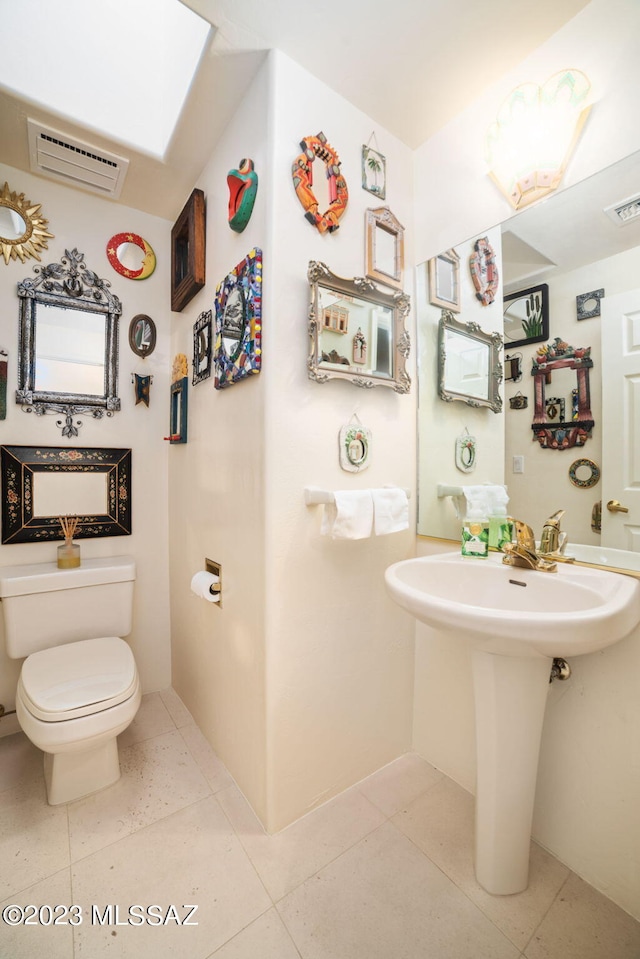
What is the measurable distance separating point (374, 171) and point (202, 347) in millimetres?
929

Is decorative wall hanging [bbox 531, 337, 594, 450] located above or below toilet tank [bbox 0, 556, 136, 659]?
above

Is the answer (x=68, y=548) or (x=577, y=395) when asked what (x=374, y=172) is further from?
(x=68, y=548)

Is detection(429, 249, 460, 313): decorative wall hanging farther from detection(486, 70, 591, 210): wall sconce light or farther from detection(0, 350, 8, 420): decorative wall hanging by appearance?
detection(0, 350, 8, 420): decorative wall hanging

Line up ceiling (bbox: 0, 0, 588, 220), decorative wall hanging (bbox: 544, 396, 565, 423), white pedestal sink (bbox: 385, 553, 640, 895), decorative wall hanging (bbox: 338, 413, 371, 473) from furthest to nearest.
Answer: decorative wall hanging (bbox: 338, 413, 371, 473)
decorative wall hanging (bbox: 544, 396, 565, 423)
ceiling (bbox: 0, 0, 588, 220)
white pedestal sink (bbox: 385, 553, 640, 895)

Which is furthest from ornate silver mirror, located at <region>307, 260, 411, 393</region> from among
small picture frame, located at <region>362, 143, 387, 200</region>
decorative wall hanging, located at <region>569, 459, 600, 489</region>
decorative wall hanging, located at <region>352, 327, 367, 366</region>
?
decorative wall hanging, located at <region>569, 459, 600, 489</region>

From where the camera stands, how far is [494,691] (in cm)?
104

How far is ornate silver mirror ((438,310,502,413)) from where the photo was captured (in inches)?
54.1

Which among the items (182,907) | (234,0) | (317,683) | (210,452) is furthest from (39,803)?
(234,0)

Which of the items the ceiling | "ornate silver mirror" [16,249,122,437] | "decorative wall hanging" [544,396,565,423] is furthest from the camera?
"ornate silver mirror" [16,249,122,437]

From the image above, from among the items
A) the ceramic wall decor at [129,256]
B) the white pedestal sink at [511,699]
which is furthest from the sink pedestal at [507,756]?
the ceramic wall decor at [129,256]

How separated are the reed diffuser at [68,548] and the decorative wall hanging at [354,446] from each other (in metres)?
1.27

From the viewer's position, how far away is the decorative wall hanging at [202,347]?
158 centimetres

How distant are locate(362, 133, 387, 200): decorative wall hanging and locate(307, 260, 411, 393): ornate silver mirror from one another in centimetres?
37

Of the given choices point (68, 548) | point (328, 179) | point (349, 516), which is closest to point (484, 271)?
point (328, 179)
